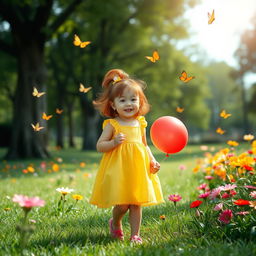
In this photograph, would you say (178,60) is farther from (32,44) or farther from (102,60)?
(32,44)

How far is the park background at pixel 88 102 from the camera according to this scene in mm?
2896

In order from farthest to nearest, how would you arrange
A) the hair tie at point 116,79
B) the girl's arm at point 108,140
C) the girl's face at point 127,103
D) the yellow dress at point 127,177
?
1. the hair tie at point 116,79
2. the girl's face at point 127,103
3. the girl's arm at point 108,140
4. the yellow dress at point 127,177

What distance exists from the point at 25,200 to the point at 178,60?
2546 cm

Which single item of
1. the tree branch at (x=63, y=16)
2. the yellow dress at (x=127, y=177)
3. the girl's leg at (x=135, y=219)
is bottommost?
the girl's leg at (x=135, y=219)

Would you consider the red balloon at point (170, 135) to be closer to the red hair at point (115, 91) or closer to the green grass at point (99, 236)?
the red hair at point (115, 91)

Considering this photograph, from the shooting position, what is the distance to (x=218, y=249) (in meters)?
2.45

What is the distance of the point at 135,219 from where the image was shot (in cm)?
300

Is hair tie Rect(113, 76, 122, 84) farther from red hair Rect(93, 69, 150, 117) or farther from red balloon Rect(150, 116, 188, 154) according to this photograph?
red balloon Rect(150, 116, 188, 154)

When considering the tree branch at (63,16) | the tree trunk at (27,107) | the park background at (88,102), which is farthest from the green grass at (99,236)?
the tree branch at (63,16)

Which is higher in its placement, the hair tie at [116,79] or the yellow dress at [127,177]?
the hair tie at [116,79]

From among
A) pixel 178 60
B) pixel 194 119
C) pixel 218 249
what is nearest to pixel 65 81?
pixel 178 60

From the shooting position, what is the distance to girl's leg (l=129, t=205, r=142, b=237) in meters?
2.97

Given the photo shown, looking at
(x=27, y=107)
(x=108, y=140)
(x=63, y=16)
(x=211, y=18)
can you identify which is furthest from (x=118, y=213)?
(x=63, y=16)

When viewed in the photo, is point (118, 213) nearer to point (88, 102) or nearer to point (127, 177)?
point (127, 177)
